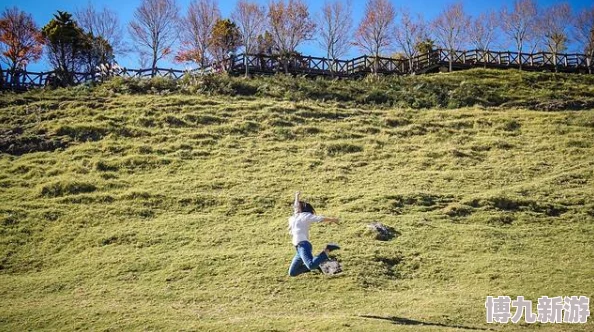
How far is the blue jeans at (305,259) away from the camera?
959 cm

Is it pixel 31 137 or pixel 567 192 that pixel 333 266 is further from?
pixel 31 137

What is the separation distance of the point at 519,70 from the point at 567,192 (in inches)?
1221

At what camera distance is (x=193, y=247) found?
1622 cm

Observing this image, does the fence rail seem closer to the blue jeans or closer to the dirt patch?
the dirt patch

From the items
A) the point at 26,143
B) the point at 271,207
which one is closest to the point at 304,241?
the point at 271,207

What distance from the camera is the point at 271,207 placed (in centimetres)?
1983

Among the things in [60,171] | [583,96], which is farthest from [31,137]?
[583,96]

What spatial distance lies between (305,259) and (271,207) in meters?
10.2

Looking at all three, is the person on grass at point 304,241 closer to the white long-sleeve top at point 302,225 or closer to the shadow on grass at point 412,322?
the white long-sleeve top at point 302,225

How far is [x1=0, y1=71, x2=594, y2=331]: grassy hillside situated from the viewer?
11789 mm

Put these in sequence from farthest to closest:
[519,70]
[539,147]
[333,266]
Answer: [519,70] < [539,147] < [333,266]

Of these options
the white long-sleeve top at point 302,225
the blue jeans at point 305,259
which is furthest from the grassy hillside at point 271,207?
the white long-sleeve top at point 302,225

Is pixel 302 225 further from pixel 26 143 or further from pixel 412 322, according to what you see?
pixel 26 143

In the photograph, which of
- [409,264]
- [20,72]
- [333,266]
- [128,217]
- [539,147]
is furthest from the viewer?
[20,72]
